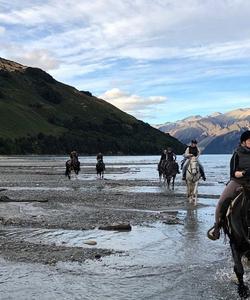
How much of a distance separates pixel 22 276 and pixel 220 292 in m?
3.67

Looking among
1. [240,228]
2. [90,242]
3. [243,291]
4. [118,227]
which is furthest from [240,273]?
[118,227]

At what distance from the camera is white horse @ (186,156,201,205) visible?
24.5 m

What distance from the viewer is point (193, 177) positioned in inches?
983

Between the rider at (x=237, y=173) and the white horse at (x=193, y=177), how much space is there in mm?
14437

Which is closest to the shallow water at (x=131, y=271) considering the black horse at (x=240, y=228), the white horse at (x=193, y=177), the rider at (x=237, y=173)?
the black horse at (x=240, y=228)

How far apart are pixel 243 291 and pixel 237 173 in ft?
6.64

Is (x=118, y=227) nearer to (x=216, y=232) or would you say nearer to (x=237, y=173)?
(x=216, y=232)

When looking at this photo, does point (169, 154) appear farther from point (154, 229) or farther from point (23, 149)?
point (23, 149)

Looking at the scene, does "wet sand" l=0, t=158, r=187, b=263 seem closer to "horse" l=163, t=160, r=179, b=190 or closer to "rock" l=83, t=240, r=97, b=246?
"rock" l=83, t=240, r=97, b=246

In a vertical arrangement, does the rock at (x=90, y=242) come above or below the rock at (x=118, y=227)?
below

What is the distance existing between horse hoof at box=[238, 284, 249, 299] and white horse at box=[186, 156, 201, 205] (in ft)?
49.9

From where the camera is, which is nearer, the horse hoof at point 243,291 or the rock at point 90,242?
the horse hoof at point 243,291

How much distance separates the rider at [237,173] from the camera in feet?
30.9

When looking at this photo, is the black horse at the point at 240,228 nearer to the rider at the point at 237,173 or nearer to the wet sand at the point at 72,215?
the rider at the point at 237,173
